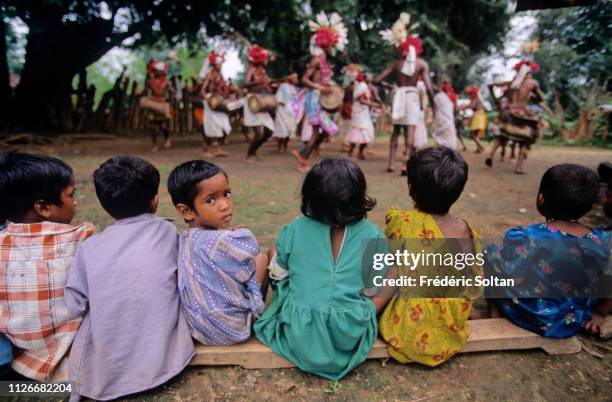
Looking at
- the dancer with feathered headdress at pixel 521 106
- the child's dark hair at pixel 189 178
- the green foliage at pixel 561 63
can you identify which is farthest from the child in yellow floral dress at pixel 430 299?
the dancer with feathered headdress at pixel 521 106

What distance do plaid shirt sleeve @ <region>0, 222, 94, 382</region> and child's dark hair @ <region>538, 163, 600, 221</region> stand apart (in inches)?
87.9

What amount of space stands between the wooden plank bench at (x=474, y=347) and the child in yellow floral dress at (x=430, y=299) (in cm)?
10

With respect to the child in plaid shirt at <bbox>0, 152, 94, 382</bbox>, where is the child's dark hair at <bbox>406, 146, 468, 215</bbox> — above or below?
above

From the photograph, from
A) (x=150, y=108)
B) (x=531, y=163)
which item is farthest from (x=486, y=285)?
(x=531, y=163)

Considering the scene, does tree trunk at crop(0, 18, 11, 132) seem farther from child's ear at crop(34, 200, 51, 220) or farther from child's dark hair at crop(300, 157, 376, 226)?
child's dark hair at crop(300, 157, 376, 226)

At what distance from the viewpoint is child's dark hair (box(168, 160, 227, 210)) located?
5.75 feet

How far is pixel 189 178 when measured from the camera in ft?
5.75

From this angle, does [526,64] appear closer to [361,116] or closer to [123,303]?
[361,116]

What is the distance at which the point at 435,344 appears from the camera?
1839 millimetres

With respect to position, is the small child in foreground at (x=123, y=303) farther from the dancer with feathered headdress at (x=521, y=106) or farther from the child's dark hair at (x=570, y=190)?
the dancer with feathered headdress at (x=521, y=106)

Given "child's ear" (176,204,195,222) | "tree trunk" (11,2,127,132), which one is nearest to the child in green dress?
"child's ear" (176,204,195,222)

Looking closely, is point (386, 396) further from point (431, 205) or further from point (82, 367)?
point (82, 367)

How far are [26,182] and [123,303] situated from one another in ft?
2.25

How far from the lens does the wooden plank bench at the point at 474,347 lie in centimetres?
185
